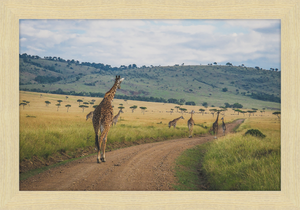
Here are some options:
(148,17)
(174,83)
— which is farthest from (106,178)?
(174,83)

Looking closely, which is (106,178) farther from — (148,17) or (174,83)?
(174,83)

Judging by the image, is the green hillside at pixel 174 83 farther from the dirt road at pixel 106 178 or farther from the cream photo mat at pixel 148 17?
the cream photo mat at pixel 148 17

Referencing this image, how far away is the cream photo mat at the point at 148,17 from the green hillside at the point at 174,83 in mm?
97493

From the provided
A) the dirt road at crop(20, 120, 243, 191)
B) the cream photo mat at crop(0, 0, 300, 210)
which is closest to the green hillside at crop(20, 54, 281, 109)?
the dirt road at crop(20, 120, 243, 191)

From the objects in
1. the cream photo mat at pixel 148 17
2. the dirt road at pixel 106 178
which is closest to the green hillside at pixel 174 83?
the dirt road at pixel 106 178

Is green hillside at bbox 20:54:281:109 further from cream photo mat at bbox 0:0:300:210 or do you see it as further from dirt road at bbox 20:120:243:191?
cream photo mat at bbox 0:0:300:210

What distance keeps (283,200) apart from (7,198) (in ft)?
20.1

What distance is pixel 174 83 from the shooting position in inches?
6294

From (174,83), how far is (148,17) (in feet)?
512

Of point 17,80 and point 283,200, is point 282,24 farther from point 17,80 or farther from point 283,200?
point 17,80

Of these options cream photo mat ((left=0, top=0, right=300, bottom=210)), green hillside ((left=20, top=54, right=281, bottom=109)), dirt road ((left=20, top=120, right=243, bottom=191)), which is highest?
green hillside ((left=20, top=54, right=281, bottom=109))

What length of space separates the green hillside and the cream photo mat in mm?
97493

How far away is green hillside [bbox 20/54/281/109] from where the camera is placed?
378 feet

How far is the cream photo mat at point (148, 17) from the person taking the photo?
4570 mm
